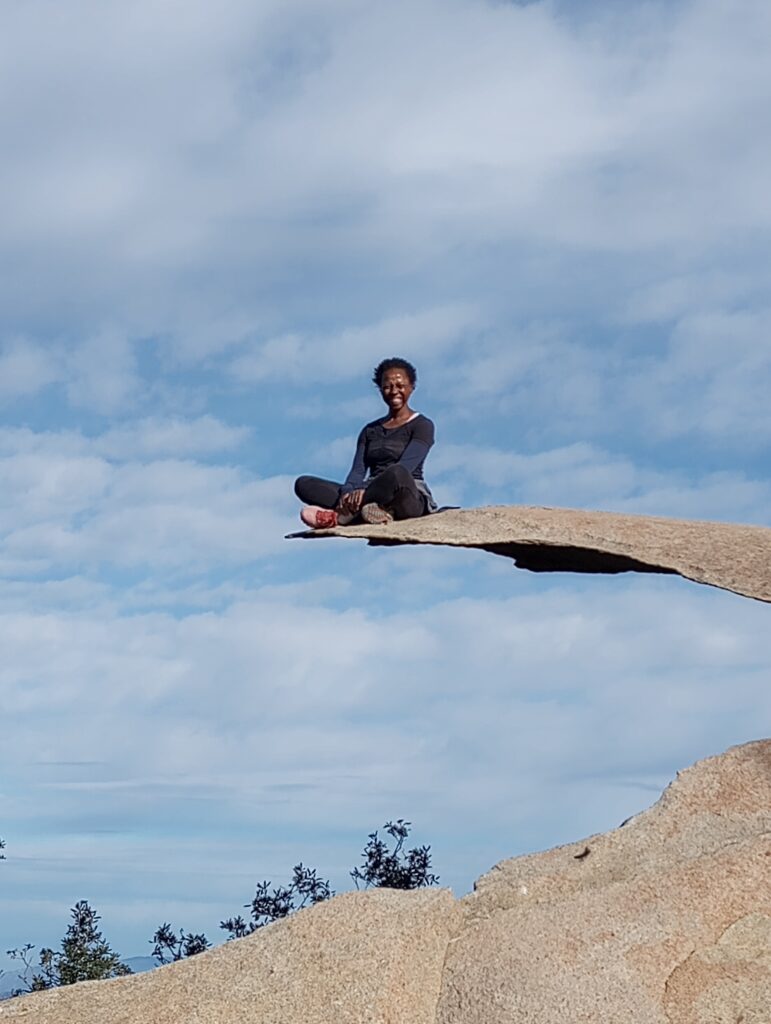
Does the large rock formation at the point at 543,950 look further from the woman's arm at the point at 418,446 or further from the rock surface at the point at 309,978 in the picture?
the woman's arm at the point at 418,446

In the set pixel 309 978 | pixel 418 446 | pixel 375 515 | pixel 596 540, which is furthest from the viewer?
pixel 418 446

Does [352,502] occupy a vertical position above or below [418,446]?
below

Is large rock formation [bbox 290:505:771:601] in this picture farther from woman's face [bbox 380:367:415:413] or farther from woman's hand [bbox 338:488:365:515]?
woman's face [bbox 380:367:415:413]

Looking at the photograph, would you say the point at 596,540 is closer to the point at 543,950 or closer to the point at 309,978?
the point at 543,950

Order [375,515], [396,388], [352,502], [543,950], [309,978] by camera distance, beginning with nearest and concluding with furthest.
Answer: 1. [543,950]
2. [309,978]
3. [375,515]
4. [352,502]
5. [396,388]

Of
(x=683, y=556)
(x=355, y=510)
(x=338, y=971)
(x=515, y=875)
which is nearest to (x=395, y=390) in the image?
(x=355, y=510)

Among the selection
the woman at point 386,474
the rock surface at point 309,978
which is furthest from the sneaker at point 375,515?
the rock surface at point 309,978

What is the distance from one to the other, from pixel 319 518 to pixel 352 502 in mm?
258

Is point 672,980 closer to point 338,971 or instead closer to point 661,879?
point 661,879

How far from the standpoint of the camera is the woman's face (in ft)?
35.3

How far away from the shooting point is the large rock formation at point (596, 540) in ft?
30.9

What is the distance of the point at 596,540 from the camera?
965 cm

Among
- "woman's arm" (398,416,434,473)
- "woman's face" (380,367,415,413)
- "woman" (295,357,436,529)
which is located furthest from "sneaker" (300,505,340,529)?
"woman's face" (380,367,415,413)

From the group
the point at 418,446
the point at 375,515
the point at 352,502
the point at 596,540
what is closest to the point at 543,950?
the point at 596,540
